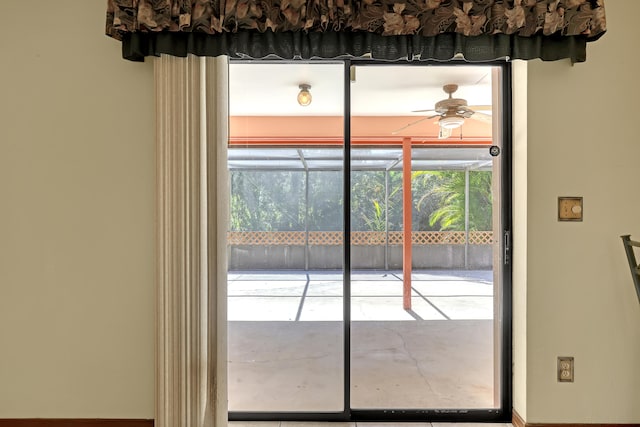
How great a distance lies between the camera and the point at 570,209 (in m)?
1.91

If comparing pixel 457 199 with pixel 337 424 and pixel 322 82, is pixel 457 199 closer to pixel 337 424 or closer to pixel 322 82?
pixel 322 82

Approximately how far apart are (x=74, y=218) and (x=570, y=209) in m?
2.65

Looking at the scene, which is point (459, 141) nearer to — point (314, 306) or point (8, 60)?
point (314, 306)

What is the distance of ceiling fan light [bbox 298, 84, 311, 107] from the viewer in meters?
2.30

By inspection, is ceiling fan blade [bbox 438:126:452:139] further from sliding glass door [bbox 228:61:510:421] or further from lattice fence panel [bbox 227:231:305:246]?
lattice fence panel [bbox 227:231:305:246]

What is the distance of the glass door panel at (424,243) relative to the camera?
7.36 ft

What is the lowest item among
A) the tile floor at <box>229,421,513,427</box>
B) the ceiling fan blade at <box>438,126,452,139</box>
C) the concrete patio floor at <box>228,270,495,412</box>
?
the tile floor at <box>229,421,513,427</box>

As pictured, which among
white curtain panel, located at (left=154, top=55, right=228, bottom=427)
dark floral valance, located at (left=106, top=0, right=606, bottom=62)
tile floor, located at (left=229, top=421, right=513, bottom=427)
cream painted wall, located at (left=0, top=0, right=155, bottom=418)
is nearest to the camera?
dark floral valance, located at (left=106, top=0, right=606, bottom=62)

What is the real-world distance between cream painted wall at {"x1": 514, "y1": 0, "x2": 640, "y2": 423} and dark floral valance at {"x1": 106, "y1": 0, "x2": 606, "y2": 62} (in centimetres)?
23

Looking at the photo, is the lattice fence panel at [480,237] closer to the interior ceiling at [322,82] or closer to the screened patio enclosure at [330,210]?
the screened patio enclosure at [330,210]

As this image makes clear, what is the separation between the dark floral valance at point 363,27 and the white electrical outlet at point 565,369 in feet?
5.13

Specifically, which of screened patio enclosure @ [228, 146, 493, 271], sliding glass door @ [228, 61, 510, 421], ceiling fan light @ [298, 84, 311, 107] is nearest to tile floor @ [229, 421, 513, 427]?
sliding glass door @ [228, 61, 510, 421]

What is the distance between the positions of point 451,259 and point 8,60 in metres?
2.84

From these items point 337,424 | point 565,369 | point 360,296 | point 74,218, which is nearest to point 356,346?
point 360,296
